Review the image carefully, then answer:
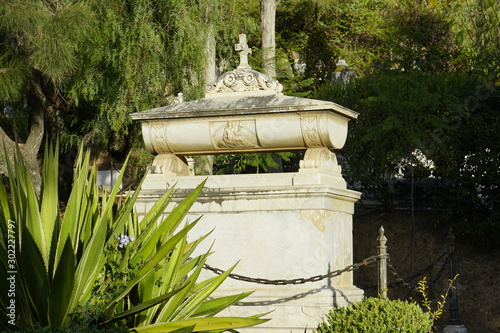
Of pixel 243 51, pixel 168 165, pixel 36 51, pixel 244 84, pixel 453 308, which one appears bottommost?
pixel 453 308

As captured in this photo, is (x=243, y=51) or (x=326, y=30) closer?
(x=243, y=51)

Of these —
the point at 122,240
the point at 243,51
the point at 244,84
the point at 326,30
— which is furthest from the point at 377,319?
the point at 326,30

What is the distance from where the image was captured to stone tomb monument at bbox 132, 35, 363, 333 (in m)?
7.35

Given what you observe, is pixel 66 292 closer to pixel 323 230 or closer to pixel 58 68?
pixel 323 230

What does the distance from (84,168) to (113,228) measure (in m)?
0.46

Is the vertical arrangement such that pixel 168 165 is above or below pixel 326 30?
below

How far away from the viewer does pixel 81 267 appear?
491cm

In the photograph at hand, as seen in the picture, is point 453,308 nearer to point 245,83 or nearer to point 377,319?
point 377,319

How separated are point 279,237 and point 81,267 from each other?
2900mm

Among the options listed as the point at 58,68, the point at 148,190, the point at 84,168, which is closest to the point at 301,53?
the point at 58,68

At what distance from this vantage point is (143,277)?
5.05m

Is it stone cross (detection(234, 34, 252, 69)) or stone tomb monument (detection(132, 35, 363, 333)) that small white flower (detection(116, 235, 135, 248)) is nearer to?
stone tomb monument (detection(132, 35, 363, 333))

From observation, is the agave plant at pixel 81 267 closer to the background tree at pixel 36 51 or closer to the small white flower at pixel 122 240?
the small white flower at pixel 122 240

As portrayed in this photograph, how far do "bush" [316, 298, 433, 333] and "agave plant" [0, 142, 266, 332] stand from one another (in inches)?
47.6
